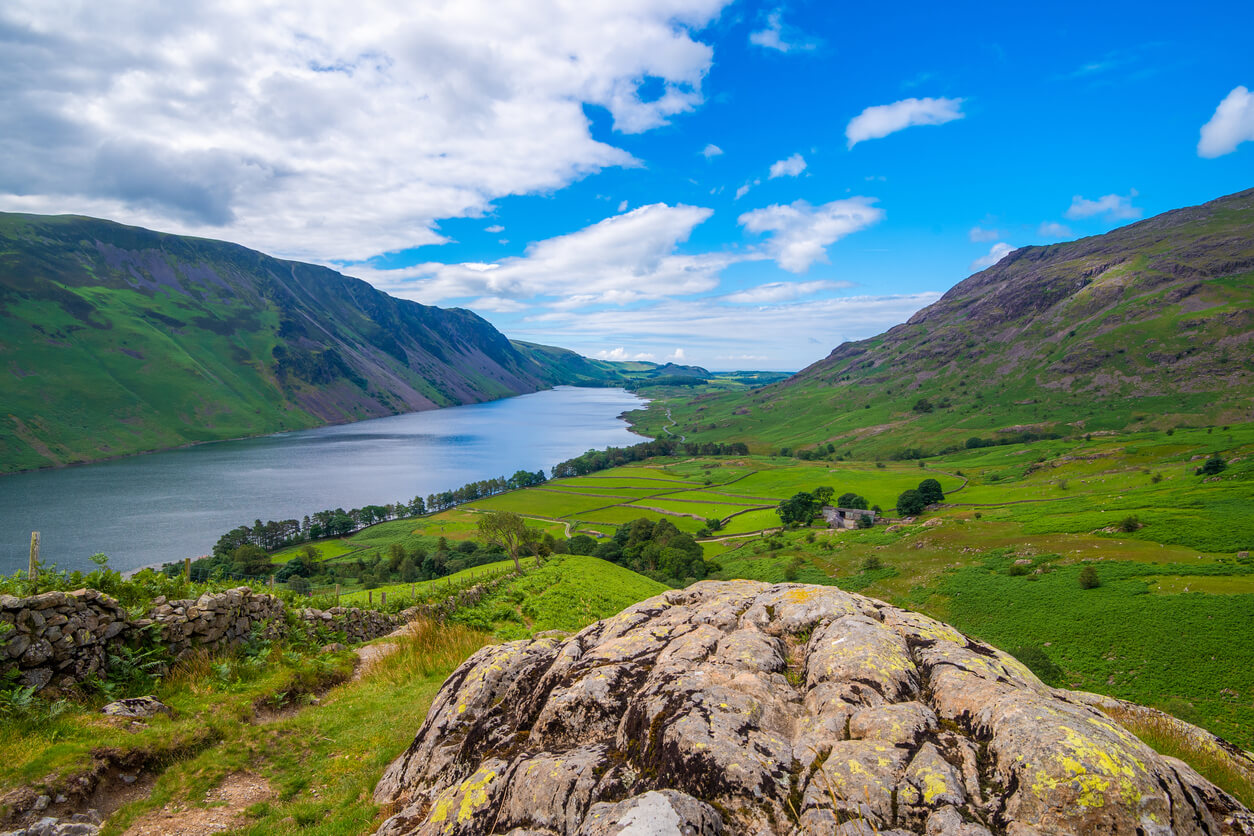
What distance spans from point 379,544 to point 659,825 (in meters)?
95.5

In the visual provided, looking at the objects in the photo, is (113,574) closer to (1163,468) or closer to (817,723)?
(817,723)

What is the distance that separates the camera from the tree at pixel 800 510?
8394 centimetres

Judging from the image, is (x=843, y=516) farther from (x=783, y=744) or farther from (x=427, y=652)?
(x=783, y=744)

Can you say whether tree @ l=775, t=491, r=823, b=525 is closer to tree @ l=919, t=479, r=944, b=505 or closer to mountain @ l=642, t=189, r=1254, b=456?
tree @ l=919, t=479, r=944, b=505

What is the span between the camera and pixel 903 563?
52.0 meters

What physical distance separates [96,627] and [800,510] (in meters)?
85.1

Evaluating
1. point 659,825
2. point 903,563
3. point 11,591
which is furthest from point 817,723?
point 903,563

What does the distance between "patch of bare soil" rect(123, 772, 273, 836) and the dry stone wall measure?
413 cm

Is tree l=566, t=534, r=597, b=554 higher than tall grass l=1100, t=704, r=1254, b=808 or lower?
lower

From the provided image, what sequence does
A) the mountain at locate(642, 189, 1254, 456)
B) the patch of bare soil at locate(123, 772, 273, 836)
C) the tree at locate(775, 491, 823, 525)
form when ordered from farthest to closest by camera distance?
1. the mountain at locate(642, 189, 1254, 456)
2. the tree at locate(775, 491, 823, 525)
3. the patch of bare soil at locate(123, 772, 273, 836)

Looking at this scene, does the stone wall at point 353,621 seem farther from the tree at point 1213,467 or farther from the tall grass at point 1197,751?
the tree at point 1213,467

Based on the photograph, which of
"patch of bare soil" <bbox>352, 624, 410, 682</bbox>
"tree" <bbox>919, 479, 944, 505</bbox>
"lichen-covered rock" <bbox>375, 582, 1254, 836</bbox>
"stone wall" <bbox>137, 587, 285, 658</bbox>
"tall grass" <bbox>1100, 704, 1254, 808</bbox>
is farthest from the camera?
"tree" <bbox>919, 479, 944, 505</bbox>

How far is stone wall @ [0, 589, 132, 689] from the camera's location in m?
9.27

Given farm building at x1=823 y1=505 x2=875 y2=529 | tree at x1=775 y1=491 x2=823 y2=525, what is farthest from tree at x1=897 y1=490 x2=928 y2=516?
tree at x1=775 y1=491 x2=823 y2=525
